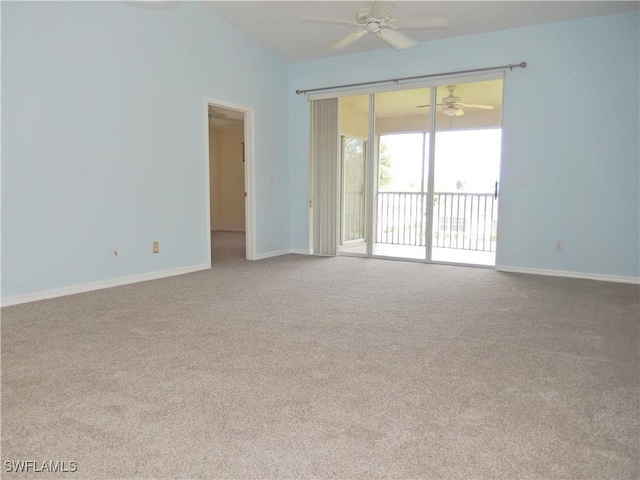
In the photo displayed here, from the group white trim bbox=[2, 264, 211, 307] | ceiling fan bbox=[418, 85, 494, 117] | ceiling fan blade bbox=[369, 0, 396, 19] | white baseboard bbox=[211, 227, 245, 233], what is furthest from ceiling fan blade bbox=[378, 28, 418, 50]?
white baseboard bbox=[211, 227, 245, 233]

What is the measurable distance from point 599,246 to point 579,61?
6.43 feet

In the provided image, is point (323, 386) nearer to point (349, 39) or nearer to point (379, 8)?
point (379, 8)

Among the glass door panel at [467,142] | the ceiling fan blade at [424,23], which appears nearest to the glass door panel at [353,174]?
the glass door panel at [467,142]

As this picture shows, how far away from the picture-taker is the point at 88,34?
3.88 m

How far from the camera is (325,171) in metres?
6.32

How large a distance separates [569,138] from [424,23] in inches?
84.9

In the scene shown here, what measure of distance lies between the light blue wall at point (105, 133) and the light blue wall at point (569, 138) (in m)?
2.79

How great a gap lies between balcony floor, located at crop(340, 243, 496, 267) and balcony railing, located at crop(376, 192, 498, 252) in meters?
0.21

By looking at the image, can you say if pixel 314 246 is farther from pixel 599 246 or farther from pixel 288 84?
pixel 599 246

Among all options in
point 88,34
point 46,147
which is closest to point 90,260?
point 46,147

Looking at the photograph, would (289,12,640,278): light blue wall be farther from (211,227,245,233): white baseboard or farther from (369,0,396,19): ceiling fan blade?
(211,227,245,233): white baseboard

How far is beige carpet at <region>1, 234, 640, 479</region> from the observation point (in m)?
1.52

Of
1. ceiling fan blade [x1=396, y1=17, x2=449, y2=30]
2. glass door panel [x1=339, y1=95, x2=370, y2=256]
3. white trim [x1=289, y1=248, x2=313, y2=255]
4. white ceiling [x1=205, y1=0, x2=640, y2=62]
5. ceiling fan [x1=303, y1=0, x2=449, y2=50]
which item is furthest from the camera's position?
white trim [x1=289, y1=248, x2=313, y2=255]

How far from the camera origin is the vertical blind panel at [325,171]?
6230 millimetres
